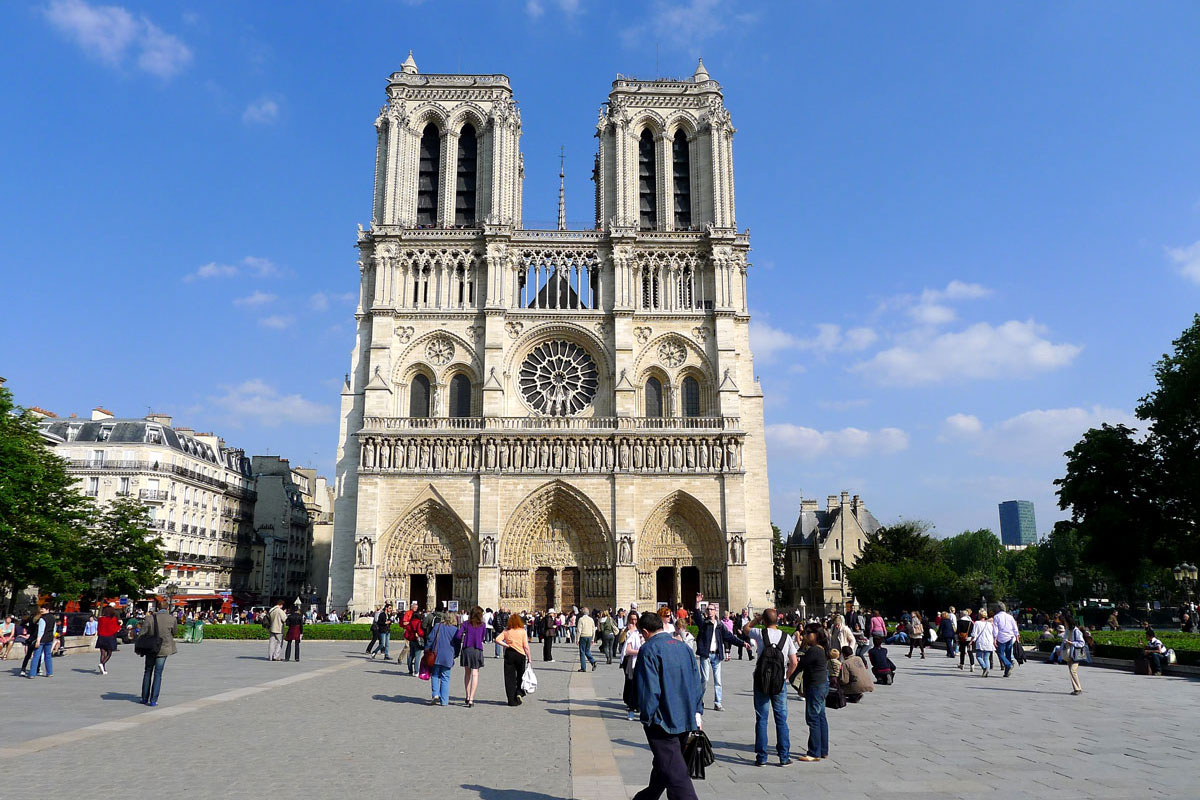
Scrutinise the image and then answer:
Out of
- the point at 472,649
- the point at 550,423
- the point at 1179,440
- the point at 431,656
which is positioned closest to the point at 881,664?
the point at 472,649

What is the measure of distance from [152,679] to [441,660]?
160 inches

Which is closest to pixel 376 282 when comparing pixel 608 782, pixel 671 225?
pixel 671 225

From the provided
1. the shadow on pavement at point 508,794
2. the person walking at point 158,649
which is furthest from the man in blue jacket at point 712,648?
the person walking at point 158,649

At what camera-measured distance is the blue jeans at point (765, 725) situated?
8555mm

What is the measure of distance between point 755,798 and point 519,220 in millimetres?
37916

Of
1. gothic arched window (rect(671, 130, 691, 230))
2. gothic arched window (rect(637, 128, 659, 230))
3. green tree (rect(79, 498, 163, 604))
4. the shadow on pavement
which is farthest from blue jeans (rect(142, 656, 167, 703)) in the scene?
gothic arched window (rect(671, 130, 691, 230))

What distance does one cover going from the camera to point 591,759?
28.5ft

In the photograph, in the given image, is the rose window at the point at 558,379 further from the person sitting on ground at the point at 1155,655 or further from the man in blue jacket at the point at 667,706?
the man in blue jacket at the point at 667,706

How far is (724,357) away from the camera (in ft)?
133

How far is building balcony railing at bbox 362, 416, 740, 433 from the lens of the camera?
3884cm

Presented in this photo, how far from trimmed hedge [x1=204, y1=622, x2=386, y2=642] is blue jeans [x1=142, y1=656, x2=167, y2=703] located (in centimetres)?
1843

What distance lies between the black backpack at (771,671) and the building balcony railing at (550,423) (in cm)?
2985

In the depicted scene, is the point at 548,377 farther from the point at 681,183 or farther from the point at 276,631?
the point at 276,631

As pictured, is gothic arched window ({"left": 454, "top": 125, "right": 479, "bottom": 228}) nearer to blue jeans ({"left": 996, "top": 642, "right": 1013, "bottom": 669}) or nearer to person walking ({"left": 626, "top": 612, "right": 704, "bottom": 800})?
blue jeans ({"left": 996, "top": 642, "right": 1013, "bottom": 669})
